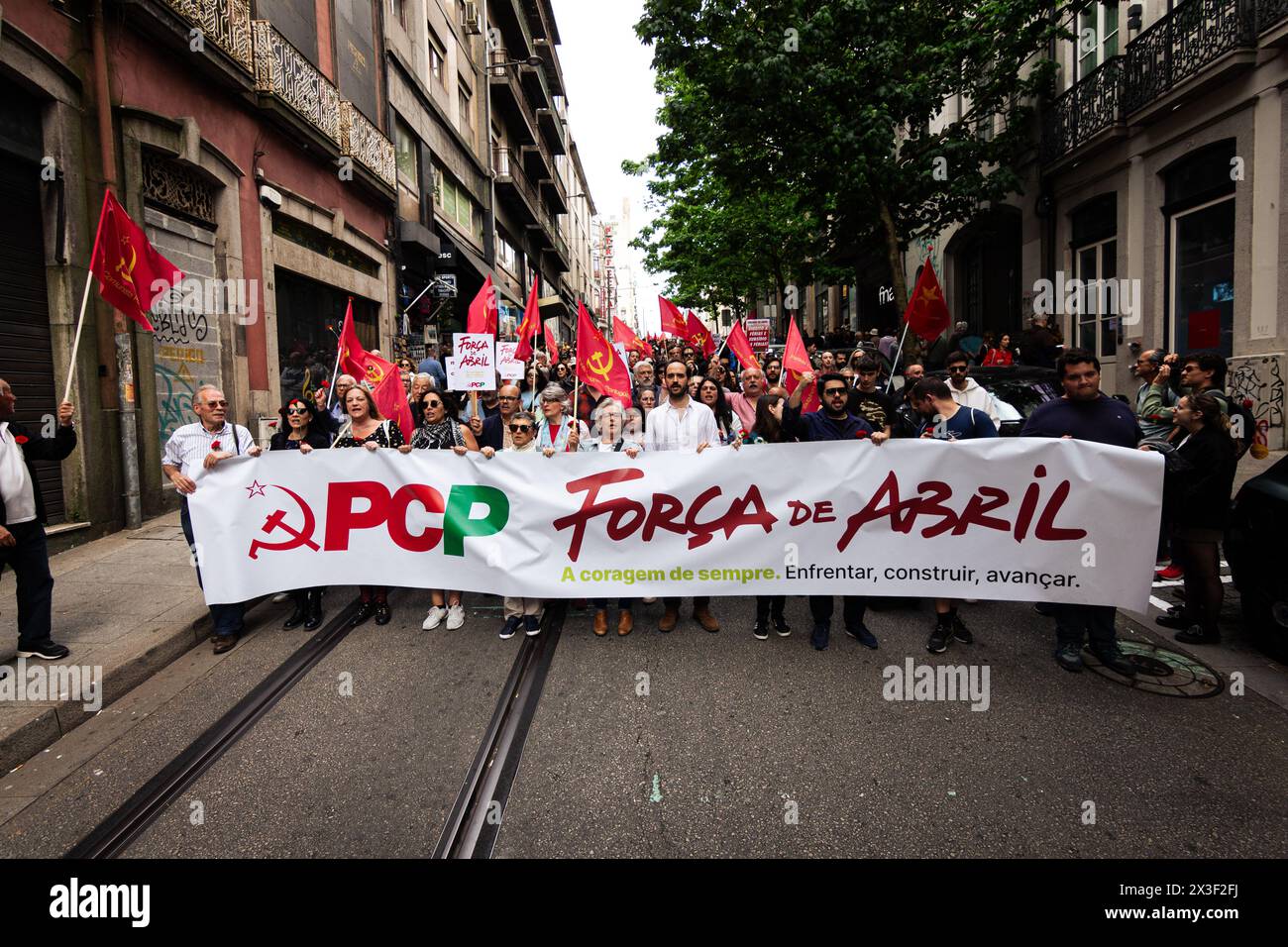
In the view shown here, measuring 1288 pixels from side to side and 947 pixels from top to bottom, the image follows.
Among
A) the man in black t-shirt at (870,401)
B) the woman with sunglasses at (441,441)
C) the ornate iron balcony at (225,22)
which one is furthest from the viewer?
the ornate iron balcony at (225,22)

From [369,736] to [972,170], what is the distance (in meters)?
17.8

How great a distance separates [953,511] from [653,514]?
204cm

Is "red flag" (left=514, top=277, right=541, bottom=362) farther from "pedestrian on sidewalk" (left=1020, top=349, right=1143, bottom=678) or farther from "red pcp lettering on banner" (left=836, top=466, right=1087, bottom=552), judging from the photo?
"pedestrian on sidewalk" (left=1020, top=349, right=1143, bottom=678)

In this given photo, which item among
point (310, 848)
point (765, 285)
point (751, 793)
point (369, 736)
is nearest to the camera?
point (310, 848)

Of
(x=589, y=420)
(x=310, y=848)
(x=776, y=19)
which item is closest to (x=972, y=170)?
(x=776, y=19)

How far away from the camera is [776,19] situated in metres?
14.6

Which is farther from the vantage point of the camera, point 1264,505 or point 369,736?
point 1264,505

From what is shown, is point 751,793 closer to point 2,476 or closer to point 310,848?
point 310,848

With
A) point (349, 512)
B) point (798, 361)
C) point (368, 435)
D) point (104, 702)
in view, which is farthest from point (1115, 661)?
point (104, 702)

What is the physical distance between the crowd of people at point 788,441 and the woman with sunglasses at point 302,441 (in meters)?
0.01

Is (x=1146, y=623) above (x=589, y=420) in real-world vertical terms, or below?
below

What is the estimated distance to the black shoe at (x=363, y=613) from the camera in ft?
19.0

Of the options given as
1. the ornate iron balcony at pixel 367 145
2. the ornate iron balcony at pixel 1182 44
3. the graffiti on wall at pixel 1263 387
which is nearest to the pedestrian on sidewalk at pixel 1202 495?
the graffiti on wall at pixel 1263 387

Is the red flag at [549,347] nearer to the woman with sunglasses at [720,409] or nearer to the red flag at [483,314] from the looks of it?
the red flag at [483,314]
